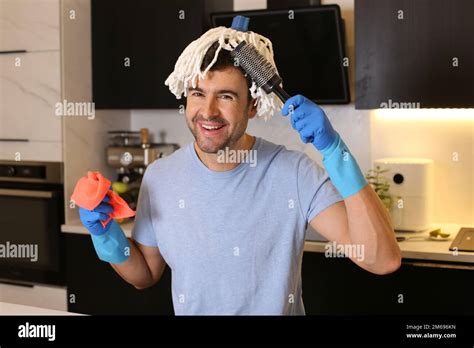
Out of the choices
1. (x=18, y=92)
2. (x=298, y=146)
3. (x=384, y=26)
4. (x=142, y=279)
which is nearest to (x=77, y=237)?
(x=18, y=92)

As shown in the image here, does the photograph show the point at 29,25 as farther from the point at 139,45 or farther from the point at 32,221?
the point at 32,221

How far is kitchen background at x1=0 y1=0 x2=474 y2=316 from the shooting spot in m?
2.38

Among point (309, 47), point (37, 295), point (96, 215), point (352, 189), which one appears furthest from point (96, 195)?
point (37, 295)

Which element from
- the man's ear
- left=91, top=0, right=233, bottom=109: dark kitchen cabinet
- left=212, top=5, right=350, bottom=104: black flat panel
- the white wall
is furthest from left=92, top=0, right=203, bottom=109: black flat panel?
the man's ear

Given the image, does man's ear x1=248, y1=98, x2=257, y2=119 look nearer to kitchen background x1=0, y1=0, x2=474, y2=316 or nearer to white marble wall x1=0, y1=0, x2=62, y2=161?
kitchen background x1=0, y1=0, x2=474, y2=316

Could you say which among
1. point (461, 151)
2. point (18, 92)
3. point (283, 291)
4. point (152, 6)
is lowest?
point (283, 291)

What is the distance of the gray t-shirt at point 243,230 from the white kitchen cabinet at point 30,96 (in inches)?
52.2

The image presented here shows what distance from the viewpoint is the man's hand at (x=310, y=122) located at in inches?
44.9

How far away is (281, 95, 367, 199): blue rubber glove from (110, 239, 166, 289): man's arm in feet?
1.43

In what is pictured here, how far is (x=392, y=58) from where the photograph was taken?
2.16 metres

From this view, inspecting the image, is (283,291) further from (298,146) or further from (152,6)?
(152,6)

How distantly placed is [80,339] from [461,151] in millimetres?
2015

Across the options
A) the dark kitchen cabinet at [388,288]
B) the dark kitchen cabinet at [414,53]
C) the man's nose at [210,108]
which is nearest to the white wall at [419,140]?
the dark kitchen cabinet at [414,53]

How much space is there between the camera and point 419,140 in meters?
2.42
